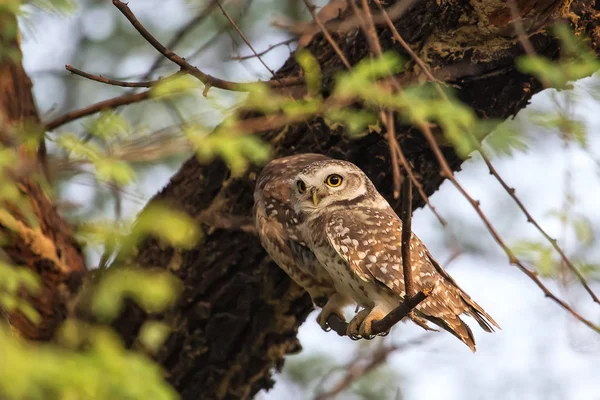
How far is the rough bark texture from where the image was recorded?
3959 millimetres

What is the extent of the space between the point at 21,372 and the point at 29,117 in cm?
197

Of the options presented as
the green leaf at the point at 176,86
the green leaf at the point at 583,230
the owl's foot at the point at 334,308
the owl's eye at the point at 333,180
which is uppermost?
the green leaf at the point at 583,230

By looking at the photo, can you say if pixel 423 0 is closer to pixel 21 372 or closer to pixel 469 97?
pixel 469 97

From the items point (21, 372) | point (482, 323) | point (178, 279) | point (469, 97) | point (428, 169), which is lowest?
point (21, 372)

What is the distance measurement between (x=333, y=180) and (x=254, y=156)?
35 centimetres

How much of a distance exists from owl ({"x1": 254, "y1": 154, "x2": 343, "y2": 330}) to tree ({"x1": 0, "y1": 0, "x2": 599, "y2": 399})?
0.15 metres

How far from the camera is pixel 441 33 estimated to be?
11.6 feet

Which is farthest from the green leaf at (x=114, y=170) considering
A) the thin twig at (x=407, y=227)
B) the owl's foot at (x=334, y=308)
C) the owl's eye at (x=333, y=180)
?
the thin twig at (x=407, y=227)

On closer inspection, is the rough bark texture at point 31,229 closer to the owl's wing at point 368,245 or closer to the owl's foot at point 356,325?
the owl's wing at point 368,245

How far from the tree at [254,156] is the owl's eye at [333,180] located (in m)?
0.26

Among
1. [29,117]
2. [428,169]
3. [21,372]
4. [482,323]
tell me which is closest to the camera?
[21,372]

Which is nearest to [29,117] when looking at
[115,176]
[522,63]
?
[115,176]

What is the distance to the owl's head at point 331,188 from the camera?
140 inches

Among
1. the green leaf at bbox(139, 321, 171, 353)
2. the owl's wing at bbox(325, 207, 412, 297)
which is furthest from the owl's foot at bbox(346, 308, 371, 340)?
the green leaf at bbox(139, 321, 171, 353)
